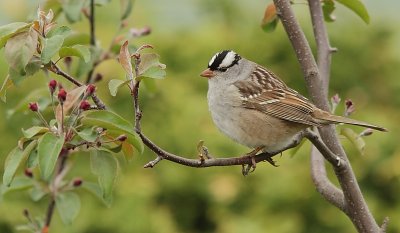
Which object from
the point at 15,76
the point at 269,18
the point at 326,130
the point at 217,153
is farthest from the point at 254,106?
the point at 217,153

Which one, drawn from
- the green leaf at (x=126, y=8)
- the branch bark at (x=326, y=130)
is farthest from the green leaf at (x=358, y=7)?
the green leaf at (x=126, y=8)

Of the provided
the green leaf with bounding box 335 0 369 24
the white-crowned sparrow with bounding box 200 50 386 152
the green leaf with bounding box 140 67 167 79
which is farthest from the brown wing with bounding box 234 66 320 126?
the green leaf with bounding box 140 67 167 79

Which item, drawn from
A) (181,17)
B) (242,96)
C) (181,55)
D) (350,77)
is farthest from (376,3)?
(242,96)

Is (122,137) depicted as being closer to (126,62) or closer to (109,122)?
(109,122)

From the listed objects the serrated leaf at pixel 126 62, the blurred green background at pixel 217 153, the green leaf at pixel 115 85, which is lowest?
the blurred green background at pixel 217 153

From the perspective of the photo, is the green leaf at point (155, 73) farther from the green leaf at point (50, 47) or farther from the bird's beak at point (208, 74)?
the bird's beak at point (208, 74)

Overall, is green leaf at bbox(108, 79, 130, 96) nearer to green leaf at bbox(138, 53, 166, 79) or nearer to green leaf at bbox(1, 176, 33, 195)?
green leaf at bbox(138, 53, 166, 79)

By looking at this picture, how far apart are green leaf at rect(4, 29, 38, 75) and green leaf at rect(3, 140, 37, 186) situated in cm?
22

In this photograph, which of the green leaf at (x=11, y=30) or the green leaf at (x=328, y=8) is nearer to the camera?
the green leaf at (x=11, y=30)

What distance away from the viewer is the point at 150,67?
2346 mm

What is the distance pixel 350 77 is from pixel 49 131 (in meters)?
5.30

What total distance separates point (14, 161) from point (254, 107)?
1346 mm

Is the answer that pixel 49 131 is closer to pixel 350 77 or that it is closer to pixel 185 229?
pixel 185 229

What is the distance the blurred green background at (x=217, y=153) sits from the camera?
19.2 feet
